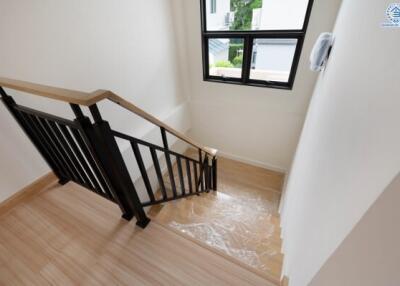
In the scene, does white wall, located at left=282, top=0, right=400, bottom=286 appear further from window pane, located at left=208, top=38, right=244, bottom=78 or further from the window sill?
window pane, located at left=208, top=38, right=244, bottom=78

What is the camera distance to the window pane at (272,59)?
2516 millimetres

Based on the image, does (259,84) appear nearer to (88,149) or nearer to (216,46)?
(216,46)

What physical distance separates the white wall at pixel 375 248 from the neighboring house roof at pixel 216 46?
291 centimetres

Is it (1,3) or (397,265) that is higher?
(1,3)

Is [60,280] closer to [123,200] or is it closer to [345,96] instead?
[123,200]

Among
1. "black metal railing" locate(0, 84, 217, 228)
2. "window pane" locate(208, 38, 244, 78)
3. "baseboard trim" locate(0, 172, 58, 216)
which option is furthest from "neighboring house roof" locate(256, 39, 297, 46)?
"baseboard trim" locate(0, 172, 58, 216)

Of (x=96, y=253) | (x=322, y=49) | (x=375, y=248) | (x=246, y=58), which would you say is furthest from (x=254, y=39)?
(x=96, y=253)

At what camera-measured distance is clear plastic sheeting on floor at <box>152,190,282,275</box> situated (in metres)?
1.82

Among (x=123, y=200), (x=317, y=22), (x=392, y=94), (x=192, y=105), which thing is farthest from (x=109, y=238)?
(x=317, y=22)

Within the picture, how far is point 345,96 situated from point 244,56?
216 cm

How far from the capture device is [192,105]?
3621 mm

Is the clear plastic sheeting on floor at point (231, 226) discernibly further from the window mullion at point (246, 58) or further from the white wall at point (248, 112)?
the window mullion at point (246, 58)

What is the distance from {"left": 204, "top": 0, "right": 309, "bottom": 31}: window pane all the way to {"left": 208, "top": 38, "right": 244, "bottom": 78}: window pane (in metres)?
0.20

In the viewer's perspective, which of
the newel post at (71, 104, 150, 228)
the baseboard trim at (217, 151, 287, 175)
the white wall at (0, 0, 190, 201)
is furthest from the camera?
the baseboard trim at (217, 151, 287, 175)
